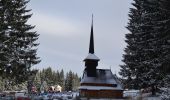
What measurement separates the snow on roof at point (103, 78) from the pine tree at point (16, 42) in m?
11.8

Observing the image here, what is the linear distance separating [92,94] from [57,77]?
127778 mm

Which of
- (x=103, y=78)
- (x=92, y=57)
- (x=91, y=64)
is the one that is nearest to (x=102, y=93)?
(x=103, y=78)

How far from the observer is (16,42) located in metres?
52.2

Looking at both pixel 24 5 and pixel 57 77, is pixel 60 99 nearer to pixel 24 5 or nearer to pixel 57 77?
pixel 24 5

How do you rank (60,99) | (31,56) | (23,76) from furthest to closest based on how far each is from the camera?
(60,99), (31,56), (23,76)

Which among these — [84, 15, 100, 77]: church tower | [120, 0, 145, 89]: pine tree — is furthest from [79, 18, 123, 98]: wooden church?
[120, 0, 145, 89]: pine tree

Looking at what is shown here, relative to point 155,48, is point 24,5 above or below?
above

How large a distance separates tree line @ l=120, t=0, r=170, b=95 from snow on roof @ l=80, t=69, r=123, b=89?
10.4 metres

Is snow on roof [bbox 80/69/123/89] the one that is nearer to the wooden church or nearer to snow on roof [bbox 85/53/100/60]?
the wooden church

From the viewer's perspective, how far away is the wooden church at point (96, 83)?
211 feet

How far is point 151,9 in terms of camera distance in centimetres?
4919

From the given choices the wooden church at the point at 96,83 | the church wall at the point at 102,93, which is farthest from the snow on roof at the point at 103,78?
the church wall at the point at 102,93

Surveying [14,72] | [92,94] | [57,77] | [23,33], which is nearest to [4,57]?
[14,72]

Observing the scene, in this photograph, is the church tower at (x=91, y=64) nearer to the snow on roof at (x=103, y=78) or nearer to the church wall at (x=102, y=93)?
the snow on roof at (x=103, y=78)
